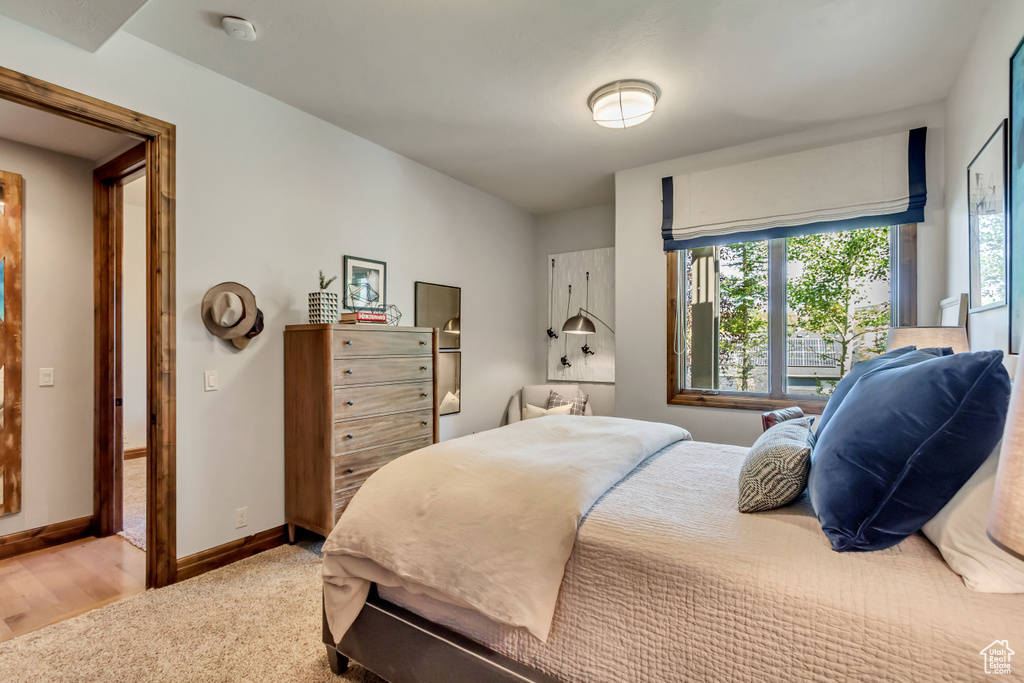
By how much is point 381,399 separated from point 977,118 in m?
3.32

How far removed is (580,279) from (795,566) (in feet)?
13.3

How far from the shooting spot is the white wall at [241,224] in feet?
7.64

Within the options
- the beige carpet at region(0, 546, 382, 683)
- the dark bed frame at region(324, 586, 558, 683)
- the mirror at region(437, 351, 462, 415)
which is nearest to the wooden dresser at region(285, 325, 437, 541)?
the beige carpet at region(0, 546, 382, 683)

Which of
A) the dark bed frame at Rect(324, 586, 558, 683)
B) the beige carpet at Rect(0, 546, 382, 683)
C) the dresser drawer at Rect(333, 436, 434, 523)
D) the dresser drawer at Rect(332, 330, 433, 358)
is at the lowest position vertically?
the beige carpet at Rect(0, 546, 382, 683)

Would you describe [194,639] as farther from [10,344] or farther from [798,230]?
[798,230]

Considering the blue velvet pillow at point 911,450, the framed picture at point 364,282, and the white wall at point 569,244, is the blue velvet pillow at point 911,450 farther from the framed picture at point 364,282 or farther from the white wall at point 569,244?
the white wall at point 569,244

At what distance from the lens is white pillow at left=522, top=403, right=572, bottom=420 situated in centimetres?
444

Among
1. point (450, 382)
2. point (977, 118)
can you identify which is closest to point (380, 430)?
point (450, 382)

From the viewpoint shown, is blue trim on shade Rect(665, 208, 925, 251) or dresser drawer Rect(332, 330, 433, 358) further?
blue trim on shade Rect(665, 208, 925, 251)

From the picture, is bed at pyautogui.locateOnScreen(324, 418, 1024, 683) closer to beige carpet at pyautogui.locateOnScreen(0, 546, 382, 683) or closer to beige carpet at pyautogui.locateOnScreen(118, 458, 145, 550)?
beige carpet at pyautogui.locateOnScreen(0, 546, 382, 683)

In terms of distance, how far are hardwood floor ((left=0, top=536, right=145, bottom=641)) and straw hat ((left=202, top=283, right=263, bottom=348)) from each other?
51.2 inches

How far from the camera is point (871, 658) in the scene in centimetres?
93

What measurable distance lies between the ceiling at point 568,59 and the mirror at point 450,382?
67.8 inches

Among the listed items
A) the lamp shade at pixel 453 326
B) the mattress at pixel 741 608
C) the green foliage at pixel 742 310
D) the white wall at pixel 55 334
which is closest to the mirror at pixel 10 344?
the white wall at pixel 55 334
